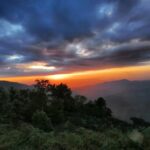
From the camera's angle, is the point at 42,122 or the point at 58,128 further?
the point at 42,122

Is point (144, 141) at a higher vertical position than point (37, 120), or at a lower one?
higher

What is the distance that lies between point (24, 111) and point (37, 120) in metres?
11.8

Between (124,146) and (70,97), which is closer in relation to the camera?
(124,146)

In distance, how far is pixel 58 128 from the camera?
2080cm

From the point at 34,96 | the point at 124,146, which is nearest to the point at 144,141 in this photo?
the point at 124,146

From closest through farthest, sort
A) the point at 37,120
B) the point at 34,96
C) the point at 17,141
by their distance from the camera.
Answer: the point at 17,141
the point at 37,120
the point at 34,96

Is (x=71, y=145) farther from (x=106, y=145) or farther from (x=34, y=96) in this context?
(x=34, y=96)

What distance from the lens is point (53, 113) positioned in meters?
31.7

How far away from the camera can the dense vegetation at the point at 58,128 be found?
879 cm

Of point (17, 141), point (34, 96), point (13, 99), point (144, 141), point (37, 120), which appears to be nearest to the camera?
point (144, 141)

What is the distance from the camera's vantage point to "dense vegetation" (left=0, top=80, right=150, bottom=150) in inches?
346

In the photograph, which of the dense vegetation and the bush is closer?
the dense vegetation

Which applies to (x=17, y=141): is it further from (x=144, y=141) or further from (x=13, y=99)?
(x=13, y=99)

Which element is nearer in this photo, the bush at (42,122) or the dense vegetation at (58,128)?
the dense vegetation at (58,128)
